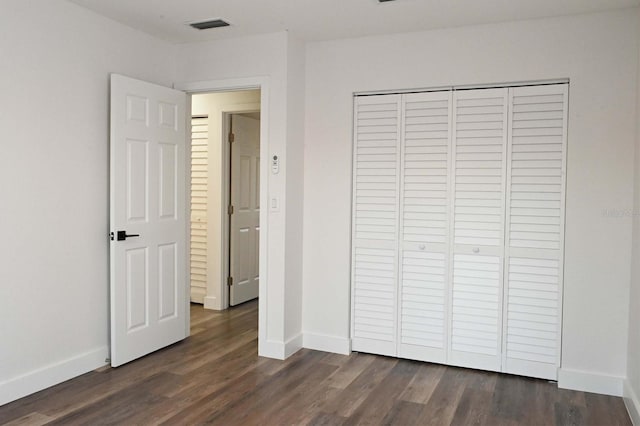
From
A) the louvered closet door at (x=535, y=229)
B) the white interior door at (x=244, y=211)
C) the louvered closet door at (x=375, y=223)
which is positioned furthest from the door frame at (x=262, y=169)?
the louvered closet door at (x=535, y=229)

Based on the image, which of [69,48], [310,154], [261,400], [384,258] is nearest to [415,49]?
[310,154]

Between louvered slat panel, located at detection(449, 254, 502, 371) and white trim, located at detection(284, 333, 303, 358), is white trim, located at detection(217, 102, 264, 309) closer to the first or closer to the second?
white trim, located at detection(284, 333, 303, 358)

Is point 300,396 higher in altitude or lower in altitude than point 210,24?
lower

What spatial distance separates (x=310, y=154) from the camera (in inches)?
170

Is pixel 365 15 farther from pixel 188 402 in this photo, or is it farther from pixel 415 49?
pixel 188 402

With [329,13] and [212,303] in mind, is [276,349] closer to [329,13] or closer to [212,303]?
[212,303]

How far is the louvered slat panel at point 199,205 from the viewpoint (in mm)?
5742

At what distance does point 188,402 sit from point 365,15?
267 centimetres

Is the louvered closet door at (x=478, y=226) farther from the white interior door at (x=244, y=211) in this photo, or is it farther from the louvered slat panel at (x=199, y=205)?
the louvered slat panel at (x=199, y=205)

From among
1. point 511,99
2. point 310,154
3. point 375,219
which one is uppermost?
point 511,99

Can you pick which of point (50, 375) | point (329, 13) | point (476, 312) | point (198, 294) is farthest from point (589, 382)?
point (198, 294)

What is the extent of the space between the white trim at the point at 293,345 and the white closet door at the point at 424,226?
794 millimetres

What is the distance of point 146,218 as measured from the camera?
13.1 feet

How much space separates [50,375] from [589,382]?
11.2 feet
